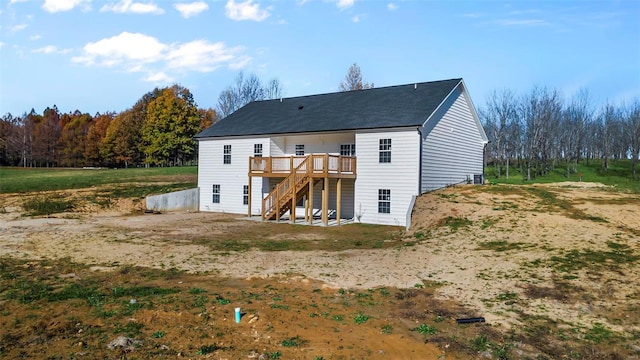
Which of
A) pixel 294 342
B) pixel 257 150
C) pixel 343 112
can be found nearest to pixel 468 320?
pixel 294 342

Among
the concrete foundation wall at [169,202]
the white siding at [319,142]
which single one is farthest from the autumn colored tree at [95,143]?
the white siding at [319,142]

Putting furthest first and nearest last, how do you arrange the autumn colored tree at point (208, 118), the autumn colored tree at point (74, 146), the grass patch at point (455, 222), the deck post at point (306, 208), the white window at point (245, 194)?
the autumn colored tree at point (74, 146), the autumn colored tree at point (208, 118), the white window at point (245, 194), the deck post at point (306, 208), the grass patch at point (455, 222)

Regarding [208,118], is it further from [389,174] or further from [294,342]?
[294,342]

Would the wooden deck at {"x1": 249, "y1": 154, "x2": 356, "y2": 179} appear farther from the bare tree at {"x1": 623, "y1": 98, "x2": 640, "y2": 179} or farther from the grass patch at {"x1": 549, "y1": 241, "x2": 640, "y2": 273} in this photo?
the bare tree at {"x1": 623, "y1": 98, "x2": 640, "y2": 179}

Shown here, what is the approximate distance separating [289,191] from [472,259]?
12.4 meters

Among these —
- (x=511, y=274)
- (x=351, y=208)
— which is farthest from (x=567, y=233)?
(x=351, y=208)

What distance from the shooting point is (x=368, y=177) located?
23203 millimetres

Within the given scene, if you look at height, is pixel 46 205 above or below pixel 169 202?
below

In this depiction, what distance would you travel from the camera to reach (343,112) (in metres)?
26.1

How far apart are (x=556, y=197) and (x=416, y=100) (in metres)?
8.96

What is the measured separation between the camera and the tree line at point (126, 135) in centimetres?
5806

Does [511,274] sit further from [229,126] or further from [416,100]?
[229,126]

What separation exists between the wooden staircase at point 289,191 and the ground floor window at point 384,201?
388cm

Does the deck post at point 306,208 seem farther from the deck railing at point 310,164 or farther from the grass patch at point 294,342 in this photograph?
the grass patch at point 294,342
